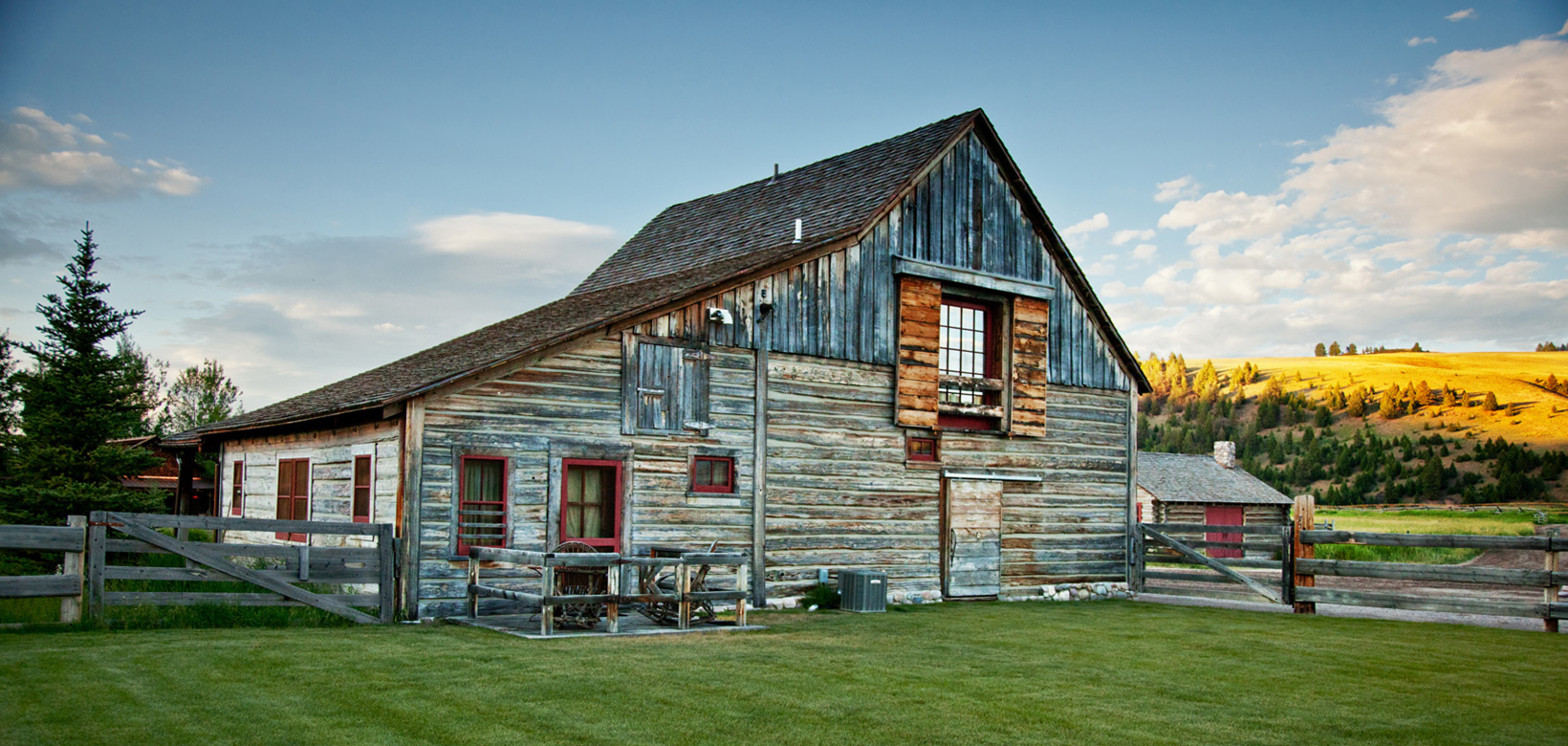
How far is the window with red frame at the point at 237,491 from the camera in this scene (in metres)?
22.6

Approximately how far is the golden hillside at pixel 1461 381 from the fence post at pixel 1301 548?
97.1 m

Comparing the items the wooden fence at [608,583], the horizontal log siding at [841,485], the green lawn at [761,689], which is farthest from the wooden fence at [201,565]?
the horizontal log siding at [841,485]

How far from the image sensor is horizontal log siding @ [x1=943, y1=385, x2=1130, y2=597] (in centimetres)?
2134

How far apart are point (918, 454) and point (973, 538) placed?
1.89 meters

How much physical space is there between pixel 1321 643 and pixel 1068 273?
991 centimetres

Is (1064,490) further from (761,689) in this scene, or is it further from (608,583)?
(761,689)

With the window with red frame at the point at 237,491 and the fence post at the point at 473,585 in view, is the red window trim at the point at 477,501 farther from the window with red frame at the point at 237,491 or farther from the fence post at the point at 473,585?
the window with red frame at the point at 237,491

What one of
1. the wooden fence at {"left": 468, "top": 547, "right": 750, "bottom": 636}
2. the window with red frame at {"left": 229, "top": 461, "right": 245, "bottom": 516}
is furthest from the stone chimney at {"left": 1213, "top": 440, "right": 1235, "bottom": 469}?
the wooden fence at {"left": 468, "top": 547, "right": 750, "bottom": 636}

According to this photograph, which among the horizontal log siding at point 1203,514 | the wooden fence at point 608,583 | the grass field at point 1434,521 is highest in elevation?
the wooden fence at point 608,583

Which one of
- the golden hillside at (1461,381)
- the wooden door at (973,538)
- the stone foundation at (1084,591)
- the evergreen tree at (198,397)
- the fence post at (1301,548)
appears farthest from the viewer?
the golden hillside at (1461,381)

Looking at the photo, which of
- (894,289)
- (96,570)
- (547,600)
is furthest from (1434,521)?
(96,570)

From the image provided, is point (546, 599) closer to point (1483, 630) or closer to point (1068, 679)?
point (1068, 679)

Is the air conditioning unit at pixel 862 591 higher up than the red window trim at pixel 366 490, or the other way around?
the red window trim at pixel 366 490

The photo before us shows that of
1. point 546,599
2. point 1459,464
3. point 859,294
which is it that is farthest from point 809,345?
point 1459,464
